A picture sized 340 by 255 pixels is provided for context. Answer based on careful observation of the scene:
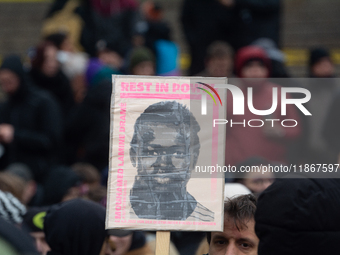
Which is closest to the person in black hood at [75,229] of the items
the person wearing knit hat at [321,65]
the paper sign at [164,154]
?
the paper sign at [164,154]

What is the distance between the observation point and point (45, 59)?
6.15 meters

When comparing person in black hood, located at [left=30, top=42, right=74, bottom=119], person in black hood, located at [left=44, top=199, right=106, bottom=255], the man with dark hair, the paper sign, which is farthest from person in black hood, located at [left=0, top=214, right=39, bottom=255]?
person in black hood, located at [left=30, top=42, right=74, bottom=119]

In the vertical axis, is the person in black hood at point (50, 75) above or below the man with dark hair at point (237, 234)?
above

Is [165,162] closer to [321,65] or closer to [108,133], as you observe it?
[108,133]

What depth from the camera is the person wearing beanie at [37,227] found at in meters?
3.28

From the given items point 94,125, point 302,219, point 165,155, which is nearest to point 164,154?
point 165,155

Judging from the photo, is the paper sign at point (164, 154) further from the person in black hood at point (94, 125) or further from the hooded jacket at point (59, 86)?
the hooded jacket at point (59, 86)

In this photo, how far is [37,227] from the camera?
3.32 metres

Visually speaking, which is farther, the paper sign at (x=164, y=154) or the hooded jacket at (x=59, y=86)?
the hooded jacket at (x=59, y=86)

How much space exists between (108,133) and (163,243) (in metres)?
2.77

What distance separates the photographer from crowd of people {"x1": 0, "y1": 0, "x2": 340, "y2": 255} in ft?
6.89

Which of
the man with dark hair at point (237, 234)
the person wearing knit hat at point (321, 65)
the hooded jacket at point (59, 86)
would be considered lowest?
the man with dark hair at point (237, 234)

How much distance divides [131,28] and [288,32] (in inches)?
146

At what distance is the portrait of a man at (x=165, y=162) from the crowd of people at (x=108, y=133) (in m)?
0.28
